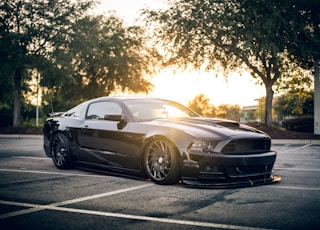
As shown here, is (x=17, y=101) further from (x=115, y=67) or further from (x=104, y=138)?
(x=104, y=138)

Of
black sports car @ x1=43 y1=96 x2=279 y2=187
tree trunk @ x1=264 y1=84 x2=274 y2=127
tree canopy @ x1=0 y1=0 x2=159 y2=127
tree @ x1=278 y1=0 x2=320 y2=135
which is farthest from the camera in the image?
tree canopy @ x1=0 y1=0 x2=159 y2=127

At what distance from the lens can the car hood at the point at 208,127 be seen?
601 cm

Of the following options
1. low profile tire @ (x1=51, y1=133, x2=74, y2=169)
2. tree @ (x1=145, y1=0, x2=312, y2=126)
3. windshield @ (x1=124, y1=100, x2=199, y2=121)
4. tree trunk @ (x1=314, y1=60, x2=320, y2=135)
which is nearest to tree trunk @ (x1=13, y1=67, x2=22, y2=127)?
tree @ (x1=145, y1=0, x2=312, y2=126)

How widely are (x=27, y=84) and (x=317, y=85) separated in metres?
25.0

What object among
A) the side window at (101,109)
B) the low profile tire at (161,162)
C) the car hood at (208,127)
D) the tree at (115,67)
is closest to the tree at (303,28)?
the side window at (101,109)

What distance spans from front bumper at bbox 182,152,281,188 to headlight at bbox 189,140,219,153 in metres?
0.11

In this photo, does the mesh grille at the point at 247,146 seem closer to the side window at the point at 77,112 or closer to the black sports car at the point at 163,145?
the black sports car at the point at 163,145

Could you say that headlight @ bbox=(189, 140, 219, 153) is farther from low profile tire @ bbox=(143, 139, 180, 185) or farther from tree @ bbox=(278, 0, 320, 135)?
tree @ bbox=(278, 0, 320, 135)

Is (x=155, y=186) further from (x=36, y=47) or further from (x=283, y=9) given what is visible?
(x=36, y=47)

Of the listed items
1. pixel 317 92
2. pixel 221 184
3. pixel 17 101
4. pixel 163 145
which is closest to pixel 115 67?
pixel 17 101

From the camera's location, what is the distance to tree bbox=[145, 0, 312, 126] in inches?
792

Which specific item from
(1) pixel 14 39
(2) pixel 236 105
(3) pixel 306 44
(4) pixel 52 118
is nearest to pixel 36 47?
(1) pixel 14 39

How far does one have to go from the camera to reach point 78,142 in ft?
25.8

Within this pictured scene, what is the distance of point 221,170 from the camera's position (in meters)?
5.75
